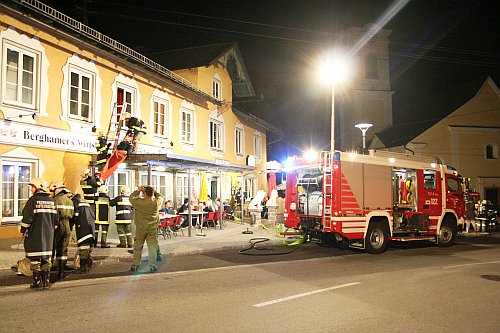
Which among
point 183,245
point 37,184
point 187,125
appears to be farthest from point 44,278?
point 187,125

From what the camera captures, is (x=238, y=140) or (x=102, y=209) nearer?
(x=102, y=209)

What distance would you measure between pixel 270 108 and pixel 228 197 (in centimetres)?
1490

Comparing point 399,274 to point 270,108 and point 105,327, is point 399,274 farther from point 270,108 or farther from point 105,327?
point 270,108

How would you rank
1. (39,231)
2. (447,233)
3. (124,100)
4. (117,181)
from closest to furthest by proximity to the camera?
(39,231) → (447,233) → (117,181) → (124,100)

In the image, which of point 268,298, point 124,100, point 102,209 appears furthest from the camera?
point 124,100

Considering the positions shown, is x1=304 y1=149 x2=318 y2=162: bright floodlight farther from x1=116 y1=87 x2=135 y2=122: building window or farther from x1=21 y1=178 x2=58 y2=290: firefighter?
x1=21 y1=178 x2=58 y2=290: firefighter

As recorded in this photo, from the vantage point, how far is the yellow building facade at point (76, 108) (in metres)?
11.7

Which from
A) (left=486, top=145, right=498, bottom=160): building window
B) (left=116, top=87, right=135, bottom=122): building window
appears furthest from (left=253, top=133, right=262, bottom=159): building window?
(left=486, top=145, right=498, bottom=160): building window

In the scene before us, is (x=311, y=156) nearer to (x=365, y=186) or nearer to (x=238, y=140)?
(x=365, y=186)

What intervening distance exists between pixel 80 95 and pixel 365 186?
9378 millimetres

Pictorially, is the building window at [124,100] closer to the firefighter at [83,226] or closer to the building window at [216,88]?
the building window at [216,88]

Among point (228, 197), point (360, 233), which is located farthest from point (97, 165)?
point (228, 197)

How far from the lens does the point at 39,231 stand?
23.7 feet

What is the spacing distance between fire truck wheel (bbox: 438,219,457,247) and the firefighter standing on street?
394 inches
